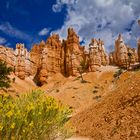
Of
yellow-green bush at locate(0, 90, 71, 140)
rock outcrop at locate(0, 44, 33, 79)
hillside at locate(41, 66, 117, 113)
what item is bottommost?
yellow-green bush at locate(0, 90, 71, 140)

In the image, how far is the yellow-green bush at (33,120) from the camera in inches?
369

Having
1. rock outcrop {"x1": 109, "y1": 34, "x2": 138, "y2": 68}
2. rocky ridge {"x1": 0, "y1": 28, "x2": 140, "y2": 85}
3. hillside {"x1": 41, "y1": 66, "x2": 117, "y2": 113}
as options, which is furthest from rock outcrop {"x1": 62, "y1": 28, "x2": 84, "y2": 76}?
rock outcrop {"x1": 109, "y1": 34, "x2": 138, "y2": 68}

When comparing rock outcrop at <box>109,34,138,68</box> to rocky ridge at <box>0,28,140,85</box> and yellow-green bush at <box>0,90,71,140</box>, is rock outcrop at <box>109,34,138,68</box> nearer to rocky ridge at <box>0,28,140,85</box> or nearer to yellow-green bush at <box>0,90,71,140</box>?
rocky ridge at <box>0,28,140,85</box>

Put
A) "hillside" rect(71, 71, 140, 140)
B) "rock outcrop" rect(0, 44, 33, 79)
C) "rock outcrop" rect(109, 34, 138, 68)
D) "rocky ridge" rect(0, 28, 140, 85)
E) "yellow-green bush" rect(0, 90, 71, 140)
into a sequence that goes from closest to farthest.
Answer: "yellow-green bush" rect(0, 90, 71, 140) → "hillside" rect(71, 71, 140, 140) → "rock outcrop" rect(0, 44, 33, 79) → "rocky ridge" rect(0, 28, 140, 85) → "rock outcrop" rect(109, 34, 138, 68)

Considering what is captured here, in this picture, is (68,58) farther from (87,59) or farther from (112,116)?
(112,116)

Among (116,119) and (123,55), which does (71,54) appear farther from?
(116,119)

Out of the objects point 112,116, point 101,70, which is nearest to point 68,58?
point 101,70

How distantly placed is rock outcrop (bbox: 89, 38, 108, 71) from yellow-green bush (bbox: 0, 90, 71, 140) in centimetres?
7525

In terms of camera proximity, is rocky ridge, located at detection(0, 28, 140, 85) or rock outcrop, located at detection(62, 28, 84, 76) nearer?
rocky ridge, located at detection(0, 28, 140, 85)

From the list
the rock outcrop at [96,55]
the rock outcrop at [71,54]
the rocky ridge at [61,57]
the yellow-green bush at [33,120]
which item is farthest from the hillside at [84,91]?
the yellow-green bush at [33,120]

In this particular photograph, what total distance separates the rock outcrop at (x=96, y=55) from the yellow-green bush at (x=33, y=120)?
75.2 meters

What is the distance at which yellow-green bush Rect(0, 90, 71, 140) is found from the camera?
9367 mm

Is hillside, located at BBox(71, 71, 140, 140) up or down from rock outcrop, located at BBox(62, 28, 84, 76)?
down

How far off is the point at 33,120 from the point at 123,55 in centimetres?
8422
